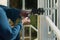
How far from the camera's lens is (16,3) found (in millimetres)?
2779

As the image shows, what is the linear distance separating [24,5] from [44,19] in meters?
1.48

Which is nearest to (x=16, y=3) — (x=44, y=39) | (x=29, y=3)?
(x=29, y=3)

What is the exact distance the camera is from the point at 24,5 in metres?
2.53

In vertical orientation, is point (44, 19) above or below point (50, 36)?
above

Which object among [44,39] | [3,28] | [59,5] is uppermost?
[59,5]

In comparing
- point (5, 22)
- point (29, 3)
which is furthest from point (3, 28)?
point (29, 3)

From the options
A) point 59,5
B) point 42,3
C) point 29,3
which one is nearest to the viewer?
point 59,5

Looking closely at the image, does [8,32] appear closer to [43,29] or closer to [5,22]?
[5,22]

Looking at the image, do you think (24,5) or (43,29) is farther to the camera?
(24,5)

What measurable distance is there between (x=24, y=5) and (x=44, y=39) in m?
1.51

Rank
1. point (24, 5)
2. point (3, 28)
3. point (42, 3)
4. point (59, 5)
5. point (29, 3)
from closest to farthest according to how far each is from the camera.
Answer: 1. point (3, 28)
2. point (59, 5)
3. point (42, 3)
4. point (24, 5)
5. point (29, 3)

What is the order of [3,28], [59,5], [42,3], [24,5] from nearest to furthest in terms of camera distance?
[3,28] < [59,5] < [42,3] < [24,5]

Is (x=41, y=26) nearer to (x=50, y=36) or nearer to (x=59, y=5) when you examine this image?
(x=50, y=36)

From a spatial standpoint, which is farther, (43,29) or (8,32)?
(43,29)
